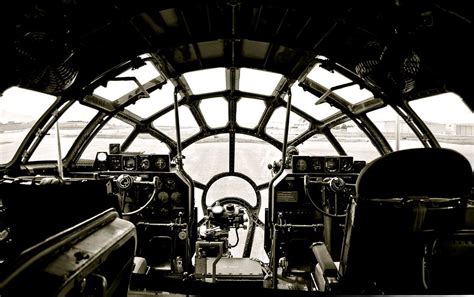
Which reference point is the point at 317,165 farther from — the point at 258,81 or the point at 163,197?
the point at 163,197

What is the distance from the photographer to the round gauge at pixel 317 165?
460 centimetres

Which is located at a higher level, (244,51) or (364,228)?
(244,51)

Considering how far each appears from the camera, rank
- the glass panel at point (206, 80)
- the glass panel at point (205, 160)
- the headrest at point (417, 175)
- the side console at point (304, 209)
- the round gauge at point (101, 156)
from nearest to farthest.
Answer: the headrest at point (417, 175)
the side console at point (304, 209)
the round gauge at point (101, 156)
the glass panel at point (206, 80)
the glass panel at point (205, 160)

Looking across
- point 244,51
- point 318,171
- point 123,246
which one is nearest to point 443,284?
point 123,246

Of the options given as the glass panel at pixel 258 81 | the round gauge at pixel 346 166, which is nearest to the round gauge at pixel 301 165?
the round gauge at pixel 346 166

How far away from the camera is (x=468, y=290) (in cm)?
227

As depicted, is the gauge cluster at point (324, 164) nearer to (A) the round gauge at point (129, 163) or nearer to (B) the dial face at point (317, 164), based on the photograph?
(B) the dial face at point (317, 164)

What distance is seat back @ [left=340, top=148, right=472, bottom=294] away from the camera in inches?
78.3

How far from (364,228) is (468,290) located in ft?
2.81

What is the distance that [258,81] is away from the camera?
558 cm

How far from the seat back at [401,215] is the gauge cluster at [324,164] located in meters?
2.37

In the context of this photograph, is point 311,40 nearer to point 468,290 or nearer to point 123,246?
point 468,290

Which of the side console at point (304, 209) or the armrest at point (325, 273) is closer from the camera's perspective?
the armrest at point (325, 273)

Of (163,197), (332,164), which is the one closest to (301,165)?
(332,164)
